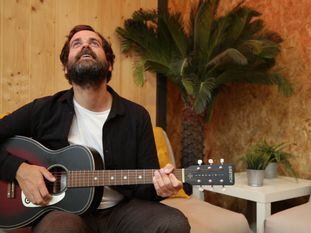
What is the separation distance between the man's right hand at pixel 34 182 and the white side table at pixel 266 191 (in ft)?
3.33

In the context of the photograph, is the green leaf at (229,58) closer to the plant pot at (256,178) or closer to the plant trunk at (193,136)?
the plant trunk at (193,136)

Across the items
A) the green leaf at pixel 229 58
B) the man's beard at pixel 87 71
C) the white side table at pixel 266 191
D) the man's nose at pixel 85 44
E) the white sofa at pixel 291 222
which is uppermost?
the green leaf at pixel 229 58

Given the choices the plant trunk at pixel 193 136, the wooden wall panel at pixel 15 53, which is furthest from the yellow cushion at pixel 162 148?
the wooden wall panel at pixel 15 53

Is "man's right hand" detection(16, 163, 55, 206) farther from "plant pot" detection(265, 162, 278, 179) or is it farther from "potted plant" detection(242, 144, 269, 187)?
"plant pot" detection(265, 162, 278, 179)

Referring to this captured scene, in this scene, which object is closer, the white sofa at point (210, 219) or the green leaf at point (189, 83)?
the white sofa at point (210, 219)

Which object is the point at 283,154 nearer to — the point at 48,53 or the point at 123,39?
the point at 123,39

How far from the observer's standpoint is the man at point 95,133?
1586 millimetres

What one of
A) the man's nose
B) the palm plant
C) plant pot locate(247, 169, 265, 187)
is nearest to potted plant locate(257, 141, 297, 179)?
plant pot locate(247, 169, 265, 187)

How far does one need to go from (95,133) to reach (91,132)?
0.8 inches

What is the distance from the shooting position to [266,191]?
2.21 m

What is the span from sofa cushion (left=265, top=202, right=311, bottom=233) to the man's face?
1.18 meters

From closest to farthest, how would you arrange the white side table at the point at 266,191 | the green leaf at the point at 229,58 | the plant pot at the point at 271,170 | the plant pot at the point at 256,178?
the white side table at the point at 266,191
the plant pot at the point at 256,178
the green leaf at the point at 229,58
the plant pot at the point at 271,170

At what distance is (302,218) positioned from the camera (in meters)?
1.88

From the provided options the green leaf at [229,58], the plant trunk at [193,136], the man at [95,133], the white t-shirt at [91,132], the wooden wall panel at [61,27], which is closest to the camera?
the man at [95,133]
